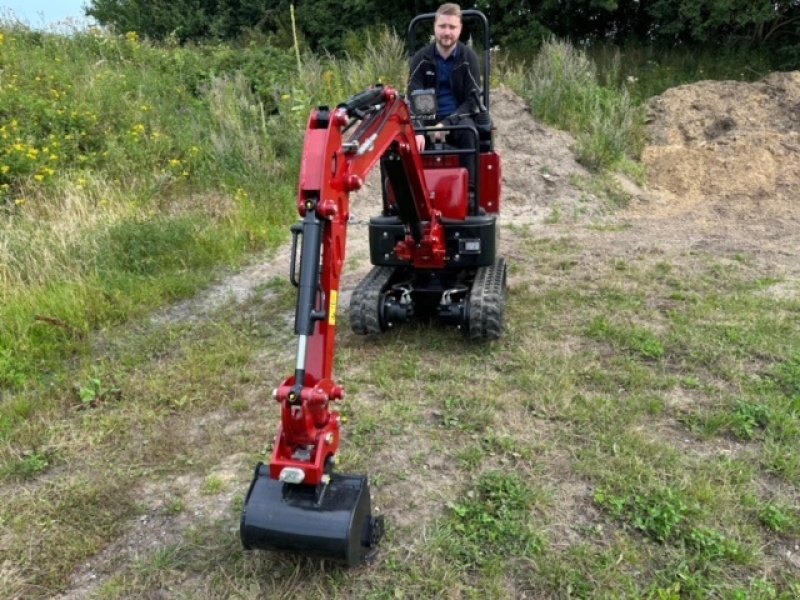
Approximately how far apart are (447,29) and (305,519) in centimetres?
363

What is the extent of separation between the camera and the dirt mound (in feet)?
31.2

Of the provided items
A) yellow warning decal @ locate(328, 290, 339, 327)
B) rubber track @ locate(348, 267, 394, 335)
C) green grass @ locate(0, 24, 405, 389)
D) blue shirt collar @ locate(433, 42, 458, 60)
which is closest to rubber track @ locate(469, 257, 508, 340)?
rubber track @ locate(348, 267, 394, 335)

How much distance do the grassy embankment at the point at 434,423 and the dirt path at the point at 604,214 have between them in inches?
1.4

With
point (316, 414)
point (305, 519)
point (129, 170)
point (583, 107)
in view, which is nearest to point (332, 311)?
point (316, 414)

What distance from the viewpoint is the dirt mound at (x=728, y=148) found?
9.52m

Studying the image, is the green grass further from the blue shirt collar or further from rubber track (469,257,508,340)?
the blue shirt collar

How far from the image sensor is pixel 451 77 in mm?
5074

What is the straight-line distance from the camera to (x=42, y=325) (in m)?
5.12

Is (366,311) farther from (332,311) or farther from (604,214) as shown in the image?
(604,214)

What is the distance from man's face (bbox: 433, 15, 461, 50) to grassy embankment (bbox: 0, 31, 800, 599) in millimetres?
2120

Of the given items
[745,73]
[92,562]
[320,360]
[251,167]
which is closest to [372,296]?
[320,360]

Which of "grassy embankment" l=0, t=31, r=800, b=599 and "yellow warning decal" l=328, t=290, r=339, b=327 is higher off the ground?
"yellow warning decal" l=328, t=290, r=339, b=327

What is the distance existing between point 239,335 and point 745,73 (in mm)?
12510

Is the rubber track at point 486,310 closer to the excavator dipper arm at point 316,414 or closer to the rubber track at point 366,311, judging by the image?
the rubber track at point 366,311
